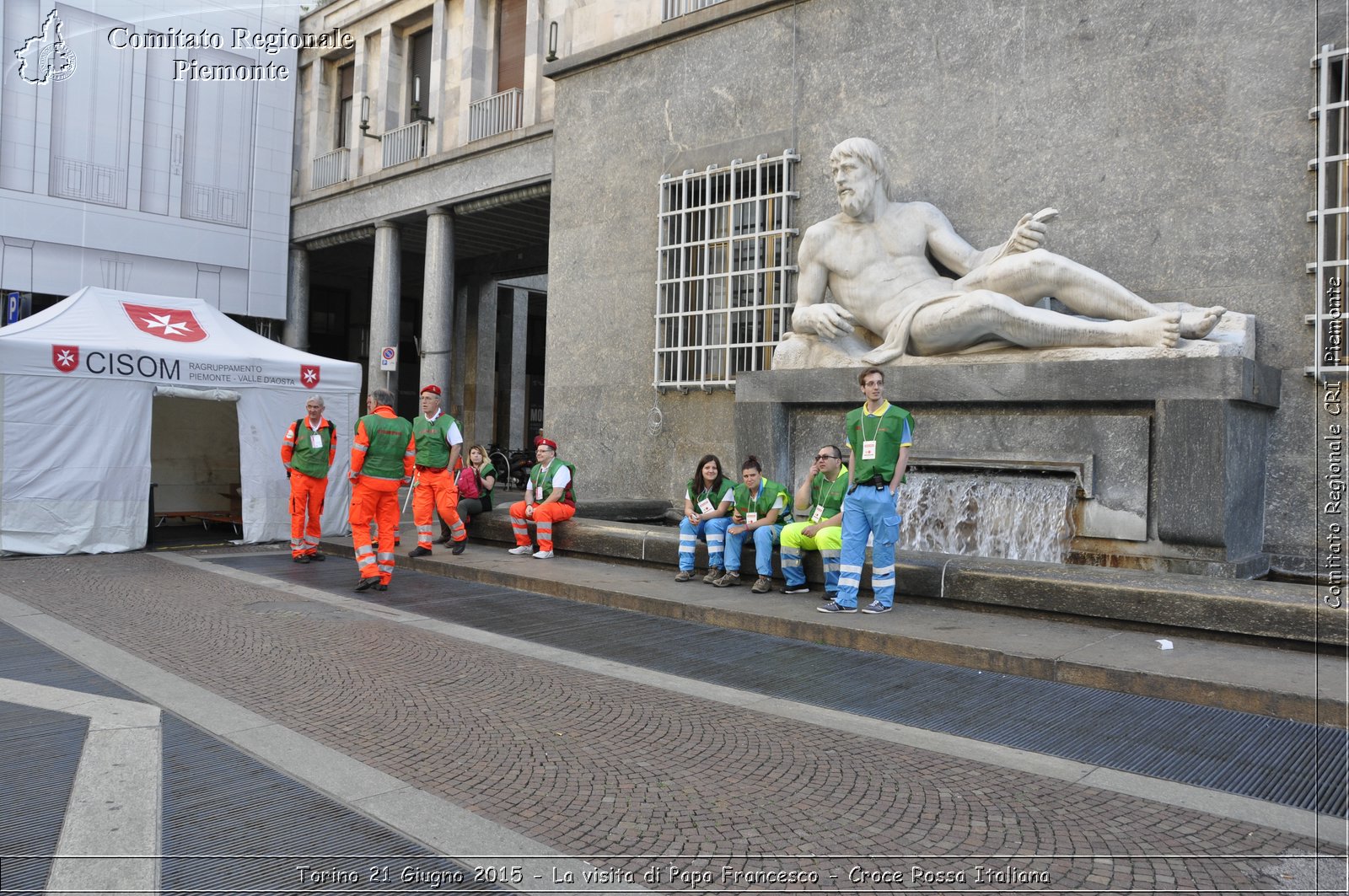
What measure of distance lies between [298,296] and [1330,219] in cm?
2056

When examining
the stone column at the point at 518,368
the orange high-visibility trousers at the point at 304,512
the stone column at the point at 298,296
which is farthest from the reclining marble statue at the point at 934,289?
the stone column at the point at 518,368

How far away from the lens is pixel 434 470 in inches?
418

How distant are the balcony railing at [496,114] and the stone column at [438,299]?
1779mm

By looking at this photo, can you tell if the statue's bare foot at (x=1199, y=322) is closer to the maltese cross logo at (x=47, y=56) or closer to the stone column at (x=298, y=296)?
the stone column at (x=298, y=296)

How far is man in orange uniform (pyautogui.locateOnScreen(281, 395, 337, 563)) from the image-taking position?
11.3 metres

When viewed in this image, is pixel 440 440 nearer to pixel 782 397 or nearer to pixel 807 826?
pixel 782 397

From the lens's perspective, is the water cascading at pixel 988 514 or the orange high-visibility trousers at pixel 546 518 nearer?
the water cascading at pixel 988 514

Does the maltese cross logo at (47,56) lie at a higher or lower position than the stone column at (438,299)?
higher

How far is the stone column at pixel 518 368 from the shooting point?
28.4m

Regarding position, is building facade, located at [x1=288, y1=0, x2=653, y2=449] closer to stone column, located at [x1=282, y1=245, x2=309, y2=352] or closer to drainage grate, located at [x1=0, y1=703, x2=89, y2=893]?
stone column, located at [x1=282, y1=245, x2=309, y2=352]

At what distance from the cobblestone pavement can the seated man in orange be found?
13.4ft

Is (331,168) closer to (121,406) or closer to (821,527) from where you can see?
(121,406)

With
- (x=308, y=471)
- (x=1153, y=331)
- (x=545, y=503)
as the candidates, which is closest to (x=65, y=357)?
(x=308, y=471)

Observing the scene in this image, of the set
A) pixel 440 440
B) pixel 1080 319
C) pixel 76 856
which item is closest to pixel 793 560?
pixel 1080 319
